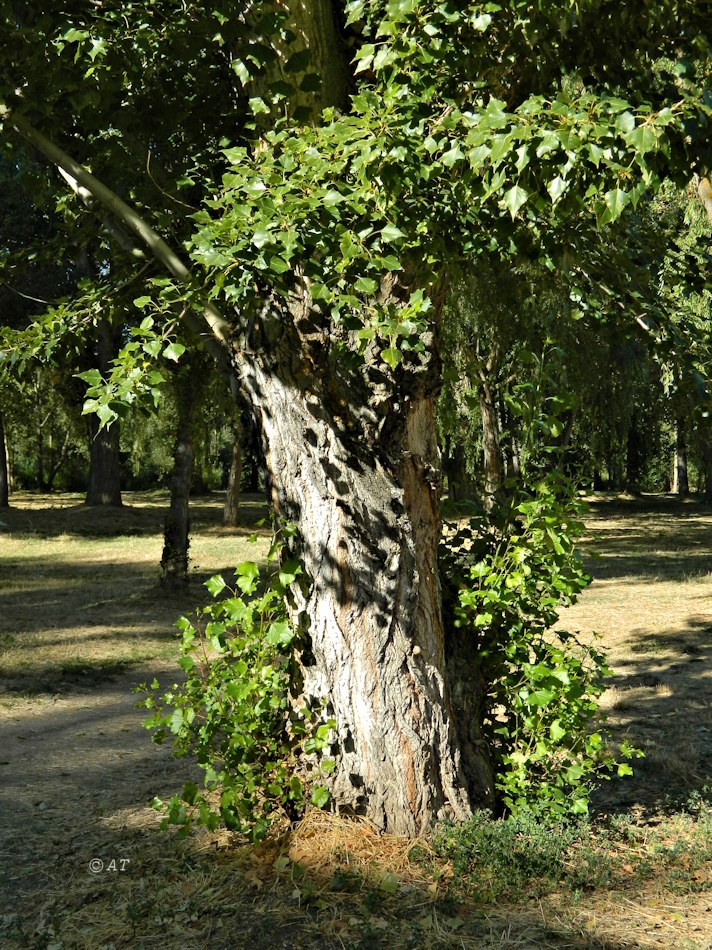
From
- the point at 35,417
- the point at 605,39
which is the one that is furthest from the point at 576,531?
the point at 35,417

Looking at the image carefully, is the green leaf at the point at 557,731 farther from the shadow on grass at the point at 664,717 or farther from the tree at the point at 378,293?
the shadow on grass at the point at 664,717

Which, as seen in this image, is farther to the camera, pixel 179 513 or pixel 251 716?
pixel 179 513

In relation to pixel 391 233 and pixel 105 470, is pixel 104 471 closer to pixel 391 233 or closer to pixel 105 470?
pixel 105 470

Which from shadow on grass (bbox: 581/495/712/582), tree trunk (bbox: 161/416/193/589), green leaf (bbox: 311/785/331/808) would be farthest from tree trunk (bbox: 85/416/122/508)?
green leaf (bbox: 311/785/331/808)

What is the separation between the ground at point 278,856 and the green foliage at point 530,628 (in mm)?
375

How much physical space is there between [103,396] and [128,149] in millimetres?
2137

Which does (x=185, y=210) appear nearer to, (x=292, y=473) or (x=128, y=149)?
(x=128, y=149)

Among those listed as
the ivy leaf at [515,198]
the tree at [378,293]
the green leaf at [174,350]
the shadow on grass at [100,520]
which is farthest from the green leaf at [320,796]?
the shadow on grass at [100,520]

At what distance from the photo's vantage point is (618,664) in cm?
840

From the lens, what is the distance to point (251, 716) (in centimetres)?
400

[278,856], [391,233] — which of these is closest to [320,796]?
[278,856]

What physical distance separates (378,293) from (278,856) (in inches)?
96.8

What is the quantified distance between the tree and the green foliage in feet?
0.49

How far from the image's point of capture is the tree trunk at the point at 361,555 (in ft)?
13.0
